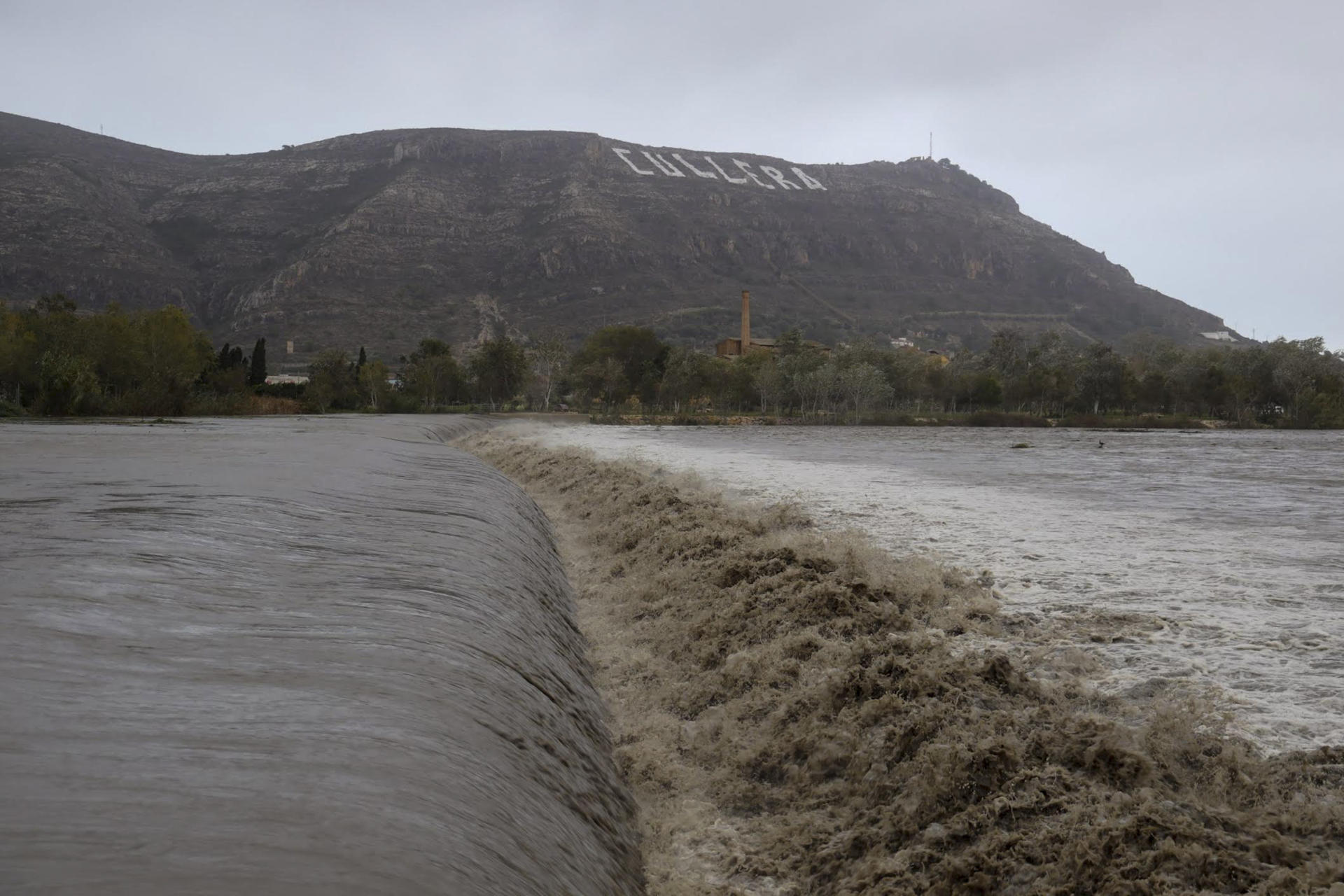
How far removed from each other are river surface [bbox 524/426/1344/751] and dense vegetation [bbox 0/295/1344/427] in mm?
51180

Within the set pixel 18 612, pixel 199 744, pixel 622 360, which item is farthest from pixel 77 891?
pixel 622 360

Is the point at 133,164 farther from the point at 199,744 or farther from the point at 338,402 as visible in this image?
the point at 199,744

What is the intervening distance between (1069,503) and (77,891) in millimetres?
17132

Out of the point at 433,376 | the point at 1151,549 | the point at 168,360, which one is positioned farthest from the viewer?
the point at 433,376

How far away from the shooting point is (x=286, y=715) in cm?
408

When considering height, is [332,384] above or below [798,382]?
below

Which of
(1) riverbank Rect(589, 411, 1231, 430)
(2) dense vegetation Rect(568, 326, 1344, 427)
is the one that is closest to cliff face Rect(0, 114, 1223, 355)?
(2) dense vegetation Rect(568, 326, 1344, 427)

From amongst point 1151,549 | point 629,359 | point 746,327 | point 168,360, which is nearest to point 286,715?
point 1151,549

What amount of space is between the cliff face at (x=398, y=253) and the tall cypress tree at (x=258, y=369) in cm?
4651

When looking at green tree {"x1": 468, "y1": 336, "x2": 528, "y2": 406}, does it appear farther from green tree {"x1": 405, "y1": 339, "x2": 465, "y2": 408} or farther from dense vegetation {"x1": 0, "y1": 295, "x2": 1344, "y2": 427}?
green tree {"x1": 405, "y1": 339, "x2": 465, "y2": 408}

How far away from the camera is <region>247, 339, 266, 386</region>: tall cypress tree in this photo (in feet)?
268

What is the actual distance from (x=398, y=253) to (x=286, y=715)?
16060 cm

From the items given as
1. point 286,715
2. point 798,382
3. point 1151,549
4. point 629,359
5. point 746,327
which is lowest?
point 1151,549

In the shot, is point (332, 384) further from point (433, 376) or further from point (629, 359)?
point (629, 359)
